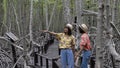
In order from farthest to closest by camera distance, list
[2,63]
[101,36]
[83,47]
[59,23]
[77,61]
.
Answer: [59,23]
[2,63]
[77,61]
[83,47]
[101,36]

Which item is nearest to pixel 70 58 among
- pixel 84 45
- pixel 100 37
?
pixel 84 45

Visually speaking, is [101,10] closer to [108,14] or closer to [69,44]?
[108,14]

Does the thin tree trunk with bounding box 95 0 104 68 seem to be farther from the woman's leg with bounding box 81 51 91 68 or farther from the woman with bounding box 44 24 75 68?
the woman with bounding box 44 24 75 68

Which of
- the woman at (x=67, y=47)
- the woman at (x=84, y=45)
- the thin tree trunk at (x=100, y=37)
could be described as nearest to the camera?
the thin tree trunk at (x=100, y=37)

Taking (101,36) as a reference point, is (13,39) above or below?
below

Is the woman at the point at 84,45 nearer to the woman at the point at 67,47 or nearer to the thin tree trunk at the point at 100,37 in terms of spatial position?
the woman at the point at 67,47

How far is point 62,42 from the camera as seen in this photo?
7621 millimetres

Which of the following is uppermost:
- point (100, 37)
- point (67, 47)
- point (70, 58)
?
point (100, 37)

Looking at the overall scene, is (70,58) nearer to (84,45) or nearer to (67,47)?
(67,47)

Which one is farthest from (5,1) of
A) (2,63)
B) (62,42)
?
(62,42)

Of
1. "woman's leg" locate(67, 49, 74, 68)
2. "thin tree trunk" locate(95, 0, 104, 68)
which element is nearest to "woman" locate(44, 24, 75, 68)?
"woman's leg" locate(67, 49, 74, 68)

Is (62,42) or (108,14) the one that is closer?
(108,14)

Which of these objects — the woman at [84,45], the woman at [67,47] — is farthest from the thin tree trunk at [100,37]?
the woman at [67,47]

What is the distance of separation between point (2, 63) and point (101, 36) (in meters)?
4.92
